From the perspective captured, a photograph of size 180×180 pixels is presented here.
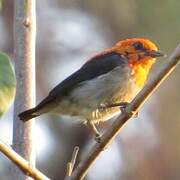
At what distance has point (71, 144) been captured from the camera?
895 centimetres

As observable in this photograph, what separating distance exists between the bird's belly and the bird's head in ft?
1.04

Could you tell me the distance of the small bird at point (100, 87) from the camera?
539cm

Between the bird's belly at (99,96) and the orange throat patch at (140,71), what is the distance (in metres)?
0.05

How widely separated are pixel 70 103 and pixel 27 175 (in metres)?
2.79

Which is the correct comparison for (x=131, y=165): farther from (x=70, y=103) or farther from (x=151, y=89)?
(x=151, y=89)

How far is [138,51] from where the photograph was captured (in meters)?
5.93

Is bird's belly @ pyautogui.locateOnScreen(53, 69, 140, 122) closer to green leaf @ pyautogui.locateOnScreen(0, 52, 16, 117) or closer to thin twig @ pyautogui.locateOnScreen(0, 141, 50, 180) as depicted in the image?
thin twig @ pyautogui.locateOnScreen(0, 141, 50, 180)

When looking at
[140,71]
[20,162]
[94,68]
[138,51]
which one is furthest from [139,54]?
[20,162]

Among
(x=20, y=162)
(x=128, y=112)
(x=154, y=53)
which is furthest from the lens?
(x=154, y=53)

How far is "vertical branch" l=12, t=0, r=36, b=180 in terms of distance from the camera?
9.98 feet

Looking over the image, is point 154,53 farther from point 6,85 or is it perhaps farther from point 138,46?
point 6,85

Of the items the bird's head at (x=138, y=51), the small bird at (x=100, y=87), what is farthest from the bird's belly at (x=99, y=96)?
the bird's head at (x=138, y=51)

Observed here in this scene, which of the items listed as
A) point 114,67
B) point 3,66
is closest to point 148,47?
point 114,67

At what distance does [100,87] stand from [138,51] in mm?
595
